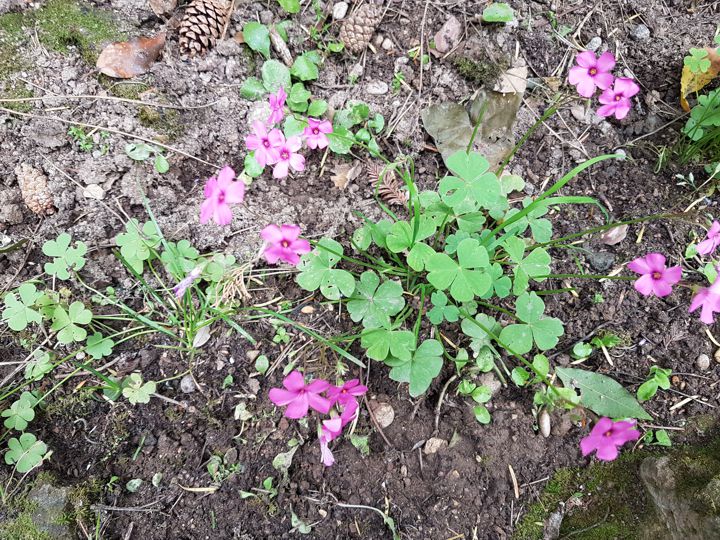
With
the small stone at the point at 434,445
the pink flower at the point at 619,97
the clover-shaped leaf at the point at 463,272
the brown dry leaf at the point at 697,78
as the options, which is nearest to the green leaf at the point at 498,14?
the pink flower at the point at 619,97

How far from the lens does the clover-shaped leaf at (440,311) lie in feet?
6.84

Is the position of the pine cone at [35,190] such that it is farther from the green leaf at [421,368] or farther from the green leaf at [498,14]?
the green leaf at [498,14]

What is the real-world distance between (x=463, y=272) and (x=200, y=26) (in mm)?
1790

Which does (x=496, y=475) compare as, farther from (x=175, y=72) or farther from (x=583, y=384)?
(x=175, y=72)

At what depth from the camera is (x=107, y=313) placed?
2240 mm

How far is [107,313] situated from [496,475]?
1810 millimetres

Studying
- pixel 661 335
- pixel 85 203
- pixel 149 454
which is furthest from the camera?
pixel 85 203

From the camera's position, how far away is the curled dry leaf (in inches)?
91.5

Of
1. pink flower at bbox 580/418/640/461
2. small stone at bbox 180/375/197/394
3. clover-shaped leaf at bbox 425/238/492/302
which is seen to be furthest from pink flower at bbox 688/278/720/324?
small stone at bbox 180/375/197/394

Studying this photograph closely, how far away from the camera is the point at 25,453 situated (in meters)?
1.94

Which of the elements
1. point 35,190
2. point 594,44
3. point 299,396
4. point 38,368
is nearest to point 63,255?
point 35,190

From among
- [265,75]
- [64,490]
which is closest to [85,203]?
[265,75]

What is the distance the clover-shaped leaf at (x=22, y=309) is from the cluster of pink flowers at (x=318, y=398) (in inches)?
46.7

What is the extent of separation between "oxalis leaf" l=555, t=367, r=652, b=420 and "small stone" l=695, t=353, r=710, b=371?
1.15ft
